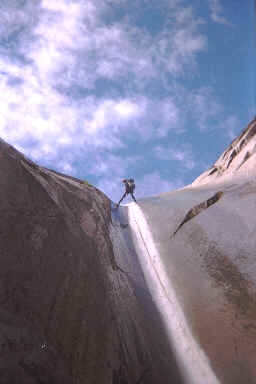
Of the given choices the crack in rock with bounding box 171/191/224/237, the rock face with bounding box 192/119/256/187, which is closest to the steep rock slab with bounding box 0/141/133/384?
the crack in rock with bounding box 171/191/224/237

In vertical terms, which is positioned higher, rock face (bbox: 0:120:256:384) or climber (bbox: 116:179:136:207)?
climber (bbox: 116:179:136:207)

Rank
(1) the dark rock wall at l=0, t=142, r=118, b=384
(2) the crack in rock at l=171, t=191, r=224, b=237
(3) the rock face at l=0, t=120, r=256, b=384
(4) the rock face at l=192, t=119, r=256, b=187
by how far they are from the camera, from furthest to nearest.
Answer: (4) the rock face at l=192, t=119, r=256, b=187
(2) the crack in rock at l=171, t=191, r=224, b=237
(3) the rock face at l=0, t=120, r=256, b=384
(1) the dark rock wall at l=0, t=142, r=118, b=384

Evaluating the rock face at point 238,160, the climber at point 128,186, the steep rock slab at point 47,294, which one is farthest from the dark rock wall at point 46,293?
the rock face at point 238,160

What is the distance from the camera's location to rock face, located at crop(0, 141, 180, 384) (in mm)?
4655

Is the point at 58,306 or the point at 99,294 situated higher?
the point at 99,294

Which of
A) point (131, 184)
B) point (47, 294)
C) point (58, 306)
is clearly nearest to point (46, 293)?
point (47, 294)

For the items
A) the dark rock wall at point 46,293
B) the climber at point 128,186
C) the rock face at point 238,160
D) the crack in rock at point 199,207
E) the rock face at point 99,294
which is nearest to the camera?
the dark rock wall at point 46,293

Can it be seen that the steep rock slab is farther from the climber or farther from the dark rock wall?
the climber

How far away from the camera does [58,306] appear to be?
5695 millimetres

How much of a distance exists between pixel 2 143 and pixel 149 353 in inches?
257

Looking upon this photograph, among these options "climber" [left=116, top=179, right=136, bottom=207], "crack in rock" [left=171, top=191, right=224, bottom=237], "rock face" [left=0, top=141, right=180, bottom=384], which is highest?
"climber" [left=116, top=179, right=136, bottom=207]

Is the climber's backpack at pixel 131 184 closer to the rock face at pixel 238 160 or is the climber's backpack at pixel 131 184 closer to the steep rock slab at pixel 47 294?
the rock face at pixel 238 160

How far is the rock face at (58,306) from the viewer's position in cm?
465

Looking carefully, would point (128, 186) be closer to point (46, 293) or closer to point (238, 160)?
point (238, 160)
